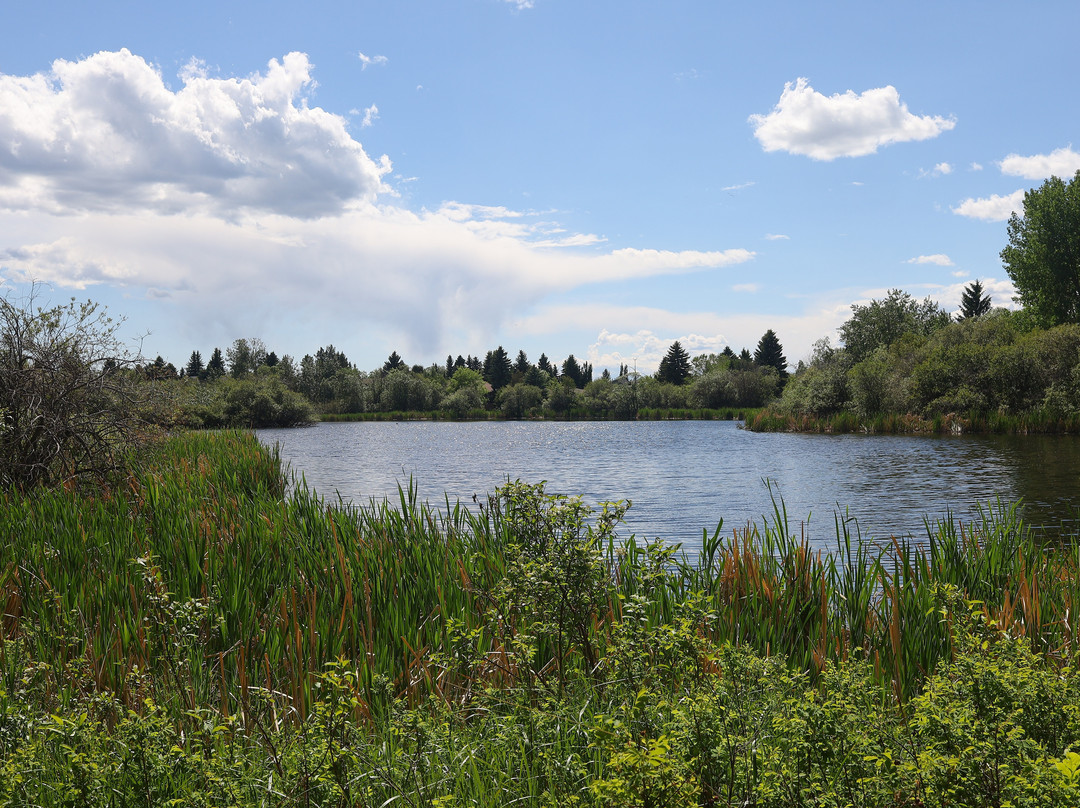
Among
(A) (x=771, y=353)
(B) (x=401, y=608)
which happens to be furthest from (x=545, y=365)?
(B) (x=401, y=608)

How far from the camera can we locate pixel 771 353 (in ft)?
379

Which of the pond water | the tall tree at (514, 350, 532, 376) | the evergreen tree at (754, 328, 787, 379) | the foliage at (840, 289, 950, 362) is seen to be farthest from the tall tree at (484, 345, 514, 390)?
the pond water

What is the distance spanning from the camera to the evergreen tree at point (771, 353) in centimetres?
11494

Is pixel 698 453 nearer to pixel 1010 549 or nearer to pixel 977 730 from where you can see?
pixel 1010 549

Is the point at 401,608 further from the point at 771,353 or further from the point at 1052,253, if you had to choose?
the point at 771,353

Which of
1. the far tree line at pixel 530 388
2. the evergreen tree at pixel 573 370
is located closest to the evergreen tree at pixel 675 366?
the far tree line at pixel 530 388

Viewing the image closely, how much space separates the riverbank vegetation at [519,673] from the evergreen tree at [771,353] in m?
113

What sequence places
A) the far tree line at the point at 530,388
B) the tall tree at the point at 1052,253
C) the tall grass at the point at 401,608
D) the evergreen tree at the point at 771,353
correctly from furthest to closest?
the evergreen tree at the point at 771,353, the far tree line at the point at 530,388, the tall tree at the point at 1052,253, the tall grass at the point at 401,608

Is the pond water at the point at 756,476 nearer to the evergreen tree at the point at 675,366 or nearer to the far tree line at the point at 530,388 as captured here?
the far tree line at the point at 530,388

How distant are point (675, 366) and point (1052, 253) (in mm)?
70515

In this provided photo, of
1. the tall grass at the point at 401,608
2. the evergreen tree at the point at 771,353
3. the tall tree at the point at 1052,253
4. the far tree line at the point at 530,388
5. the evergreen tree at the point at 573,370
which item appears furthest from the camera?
the evergreen tree at the point at 573,370

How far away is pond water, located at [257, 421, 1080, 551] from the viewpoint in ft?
55.1

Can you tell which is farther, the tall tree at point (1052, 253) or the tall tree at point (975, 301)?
the tall tree at point (975, 301)

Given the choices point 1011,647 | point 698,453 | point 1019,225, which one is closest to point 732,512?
point 1011,647
